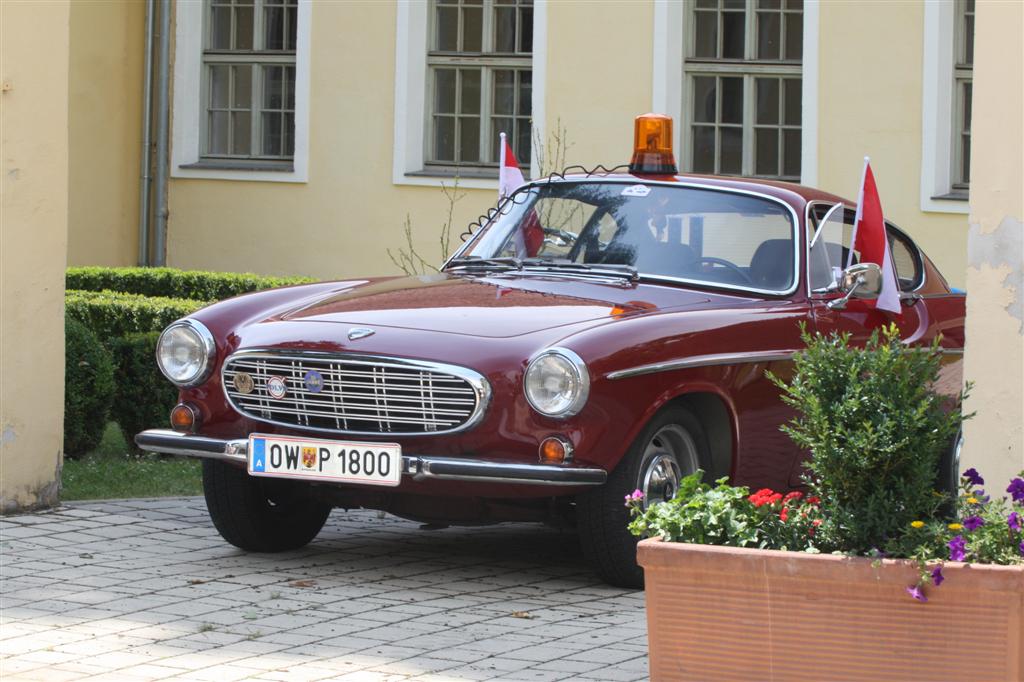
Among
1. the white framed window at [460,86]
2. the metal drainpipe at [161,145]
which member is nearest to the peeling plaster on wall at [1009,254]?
the white framed window at [460,86]

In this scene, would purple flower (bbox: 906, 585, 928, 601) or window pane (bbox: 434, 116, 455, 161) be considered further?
window pane (bbox: 434, 116, 455, 161)

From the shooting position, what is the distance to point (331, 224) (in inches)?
652

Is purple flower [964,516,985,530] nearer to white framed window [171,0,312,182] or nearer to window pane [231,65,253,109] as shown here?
white framed window [171,0,312,182]

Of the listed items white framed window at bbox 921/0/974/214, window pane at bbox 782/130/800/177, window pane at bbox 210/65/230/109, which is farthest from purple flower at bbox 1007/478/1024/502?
window pane at bbox 210/65/230/109

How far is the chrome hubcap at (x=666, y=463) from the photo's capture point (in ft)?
20.0

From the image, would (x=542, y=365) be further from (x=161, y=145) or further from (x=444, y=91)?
(x=161, y=145)

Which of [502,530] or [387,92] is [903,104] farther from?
[502,530]

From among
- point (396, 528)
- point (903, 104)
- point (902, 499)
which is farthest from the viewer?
point (903, 104)

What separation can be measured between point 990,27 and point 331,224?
1234 centimetres

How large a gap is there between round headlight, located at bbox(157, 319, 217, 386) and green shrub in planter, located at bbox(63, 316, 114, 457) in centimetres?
245

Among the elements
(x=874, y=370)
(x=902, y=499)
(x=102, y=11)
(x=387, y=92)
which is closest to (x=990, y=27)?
(x=874, y=370)

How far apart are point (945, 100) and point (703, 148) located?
2360 mm

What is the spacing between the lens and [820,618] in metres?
4.16

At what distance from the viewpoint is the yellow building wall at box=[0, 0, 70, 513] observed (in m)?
7.63
